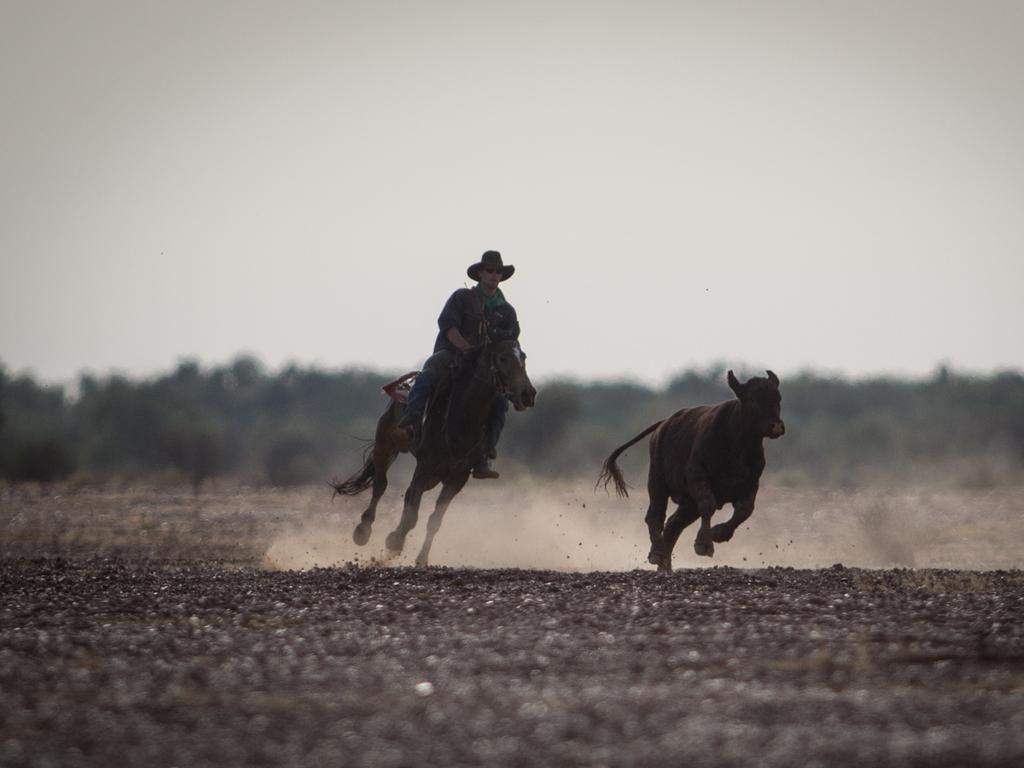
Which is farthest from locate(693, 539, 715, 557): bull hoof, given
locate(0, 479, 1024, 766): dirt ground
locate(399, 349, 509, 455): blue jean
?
locate(399, 349, 509, 455): blue jean

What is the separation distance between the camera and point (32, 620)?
10398mm

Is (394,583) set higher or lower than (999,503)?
lower

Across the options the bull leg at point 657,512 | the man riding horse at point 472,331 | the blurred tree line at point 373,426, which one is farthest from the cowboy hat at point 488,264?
the blurred tree line at point 373,426

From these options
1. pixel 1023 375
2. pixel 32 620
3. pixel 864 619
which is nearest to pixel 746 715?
pixel 864 619

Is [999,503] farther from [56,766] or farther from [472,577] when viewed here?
→ [56,766]

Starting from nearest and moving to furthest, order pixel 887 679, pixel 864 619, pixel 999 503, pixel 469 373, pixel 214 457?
pixel 887 679, pixel 864 619, pixel 469 373, pixel 999 503, pixel 214 457

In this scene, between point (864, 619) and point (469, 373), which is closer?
point (864, 619)

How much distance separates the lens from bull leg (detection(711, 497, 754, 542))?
1571 centimetres

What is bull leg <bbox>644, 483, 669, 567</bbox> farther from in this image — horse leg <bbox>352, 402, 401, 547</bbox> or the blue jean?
horse leg <bbox>352, 402, 401, 547</bbox>

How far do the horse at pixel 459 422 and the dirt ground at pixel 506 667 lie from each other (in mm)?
2822

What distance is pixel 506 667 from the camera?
8031mm

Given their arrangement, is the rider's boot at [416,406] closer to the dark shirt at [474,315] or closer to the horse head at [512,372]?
the dark shirt at [474,315]

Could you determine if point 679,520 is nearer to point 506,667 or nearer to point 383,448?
point 383,448

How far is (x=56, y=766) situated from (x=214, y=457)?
5226cm
